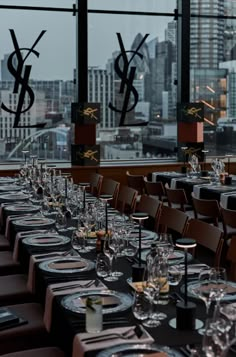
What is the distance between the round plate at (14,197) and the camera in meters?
5.83

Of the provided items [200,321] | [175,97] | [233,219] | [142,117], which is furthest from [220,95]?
[200,321]

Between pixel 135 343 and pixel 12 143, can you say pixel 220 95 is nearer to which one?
pixel 12 143

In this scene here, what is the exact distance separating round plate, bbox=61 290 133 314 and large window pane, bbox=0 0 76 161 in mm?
6970

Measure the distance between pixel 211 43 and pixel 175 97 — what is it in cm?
124

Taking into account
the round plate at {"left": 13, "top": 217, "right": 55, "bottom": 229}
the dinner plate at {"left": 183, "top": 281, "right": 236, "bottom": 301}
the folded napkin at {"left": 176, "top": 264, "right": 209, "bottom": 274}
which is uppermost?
the round plate at {"left": 13, "top": 217, "right": 55, "bottom": 229}

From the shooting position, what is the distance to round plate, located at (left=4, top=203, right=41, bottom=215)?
5.13 meters

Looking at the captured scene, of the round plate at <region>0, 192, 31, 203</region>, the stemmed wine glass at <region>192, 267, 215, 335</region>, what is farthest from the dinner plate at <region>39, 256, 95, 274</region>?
the round plate at <region>0, 192, 31, 203</region>

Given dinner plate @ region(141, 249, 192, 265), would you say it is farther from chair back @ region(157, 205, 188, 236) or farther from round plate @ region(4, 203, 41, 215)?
round plate @ region(4, 203, 41, 215)

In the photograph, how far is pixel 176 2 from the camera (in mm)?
10000

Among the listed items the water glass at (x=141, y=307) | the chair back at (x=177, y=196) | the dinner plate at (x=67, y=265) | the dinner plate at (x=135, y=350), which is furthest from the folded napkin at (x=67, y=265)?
the chair back at (x=177, y=196)

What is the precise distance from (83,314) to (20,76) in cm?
737

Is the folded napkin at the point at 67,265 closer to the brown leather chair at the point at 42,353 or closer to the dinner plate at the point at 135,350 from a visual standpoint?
the brown leather chair at the point at 42,353

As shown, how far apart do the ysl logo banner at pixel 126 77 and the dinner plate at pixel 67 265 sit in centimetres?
679

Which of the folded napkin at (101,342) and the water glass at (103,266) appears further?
the water glass at (103,266)
